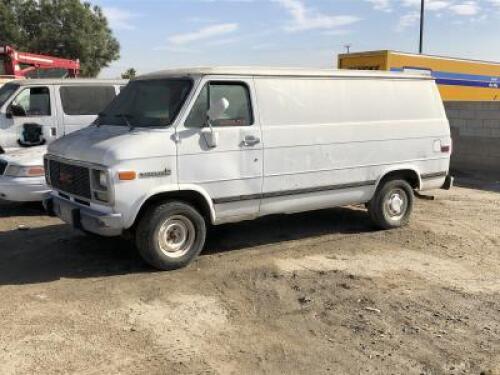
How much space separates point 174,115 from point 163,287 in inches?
68.5

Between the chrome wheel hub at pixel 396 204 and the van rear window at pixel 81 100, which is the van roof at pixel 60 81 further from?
the chrome wheel hub at pixel 396 204

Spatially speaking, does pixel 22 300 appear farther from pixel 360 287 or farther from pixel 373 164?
pixel 373 164

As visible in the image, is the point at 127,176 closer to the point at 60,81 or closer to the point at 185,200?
the point at 185,200

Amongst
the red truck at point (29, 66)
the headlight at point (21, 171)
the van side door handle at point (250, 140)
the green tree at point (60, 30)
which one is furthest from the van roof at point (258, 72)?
the green tree at point (60, 30)

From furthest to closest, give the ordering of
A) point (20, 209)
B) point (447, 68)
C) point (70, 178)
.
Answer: point (447, 68) < point (20, 209) < point (70, 178)

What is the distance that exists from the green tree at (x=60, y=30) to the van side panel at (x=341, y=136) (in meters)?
46.6

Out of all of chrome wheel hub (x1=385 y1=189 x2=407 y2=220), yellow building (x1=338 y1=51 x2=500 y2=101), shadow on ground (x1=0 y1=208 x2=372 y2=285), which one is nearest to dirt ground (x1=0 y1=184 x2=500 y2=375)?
shadow on ground (x1=0 y1=208 x2=372 y2=285)

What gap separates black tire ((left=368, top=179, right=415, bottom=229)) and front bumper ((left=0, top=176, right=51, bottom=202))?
14.9 ft

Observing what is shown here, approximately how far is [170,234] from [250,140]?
1.33 metres

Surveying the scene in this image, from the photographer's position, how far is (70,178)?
631cm

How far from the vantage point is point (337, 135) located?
23.7 feet

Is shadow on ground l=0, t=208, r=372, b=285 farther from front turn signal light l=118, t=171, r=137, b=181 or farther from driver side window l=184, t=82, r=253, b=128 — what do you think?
driver side window l=184, t=82, r=253, b=128

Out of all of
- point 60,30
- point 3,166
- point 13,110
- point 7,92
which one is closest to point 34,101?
point 13,110

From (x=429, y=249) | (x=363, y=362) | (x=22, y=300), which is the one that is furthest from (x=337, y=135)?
(x=22, y=300)
